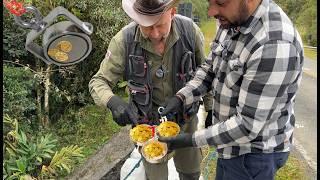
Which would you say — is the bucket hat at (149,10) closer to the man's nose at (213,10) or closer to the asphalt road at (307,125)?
the man's nose at (213,10)

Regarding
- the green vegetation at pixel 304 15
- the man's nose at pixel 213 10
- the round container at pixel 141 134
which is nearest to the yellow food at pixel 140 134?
the round container at pixel 141 134

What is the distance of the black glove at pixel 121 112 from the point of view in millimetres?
3141

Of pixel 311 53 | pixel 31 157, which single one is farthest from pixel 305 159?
pixel 311 53

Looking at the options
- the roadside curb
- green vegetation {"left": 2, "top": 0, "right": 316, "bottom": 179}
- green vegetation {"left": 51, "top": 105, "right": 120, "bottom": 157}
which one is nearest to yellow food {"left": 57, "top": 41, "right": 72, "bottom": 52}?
green vegetation {"left": 2, "top": 0, "right": 316, "bottom": 179}

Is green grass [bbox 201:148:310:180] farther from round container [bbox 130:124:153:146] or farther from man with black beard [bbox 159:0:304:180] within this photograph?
man with black beard [bbox 159:0:304:180]

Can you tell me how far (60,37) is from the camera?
1936 millimetres

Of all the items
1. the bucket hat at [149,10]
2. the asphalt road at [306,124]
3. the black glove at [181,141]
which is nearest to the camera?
the black glove at [181,141]

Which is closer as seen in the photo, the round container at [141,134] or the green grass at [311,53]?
the round container at [141,134]

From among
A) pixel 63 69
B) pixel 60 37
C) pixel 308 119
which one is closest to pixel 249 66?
pixel 60 37

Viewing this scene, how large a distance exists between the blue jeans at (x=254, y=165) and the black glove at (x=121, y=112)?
84cm

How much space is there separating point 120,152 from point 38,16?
3468 mm

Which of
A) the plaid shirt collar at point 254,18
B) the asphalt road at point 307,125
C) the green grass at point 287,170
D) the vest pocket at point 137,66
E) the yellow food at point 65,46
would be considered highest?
the plaid shirt collar at point 254,18

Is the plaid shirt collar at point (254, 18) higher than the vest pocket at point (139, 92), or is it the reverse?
the plaid shirt collar at point (254, 18)

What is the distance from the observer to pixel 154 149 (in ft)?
10.5
